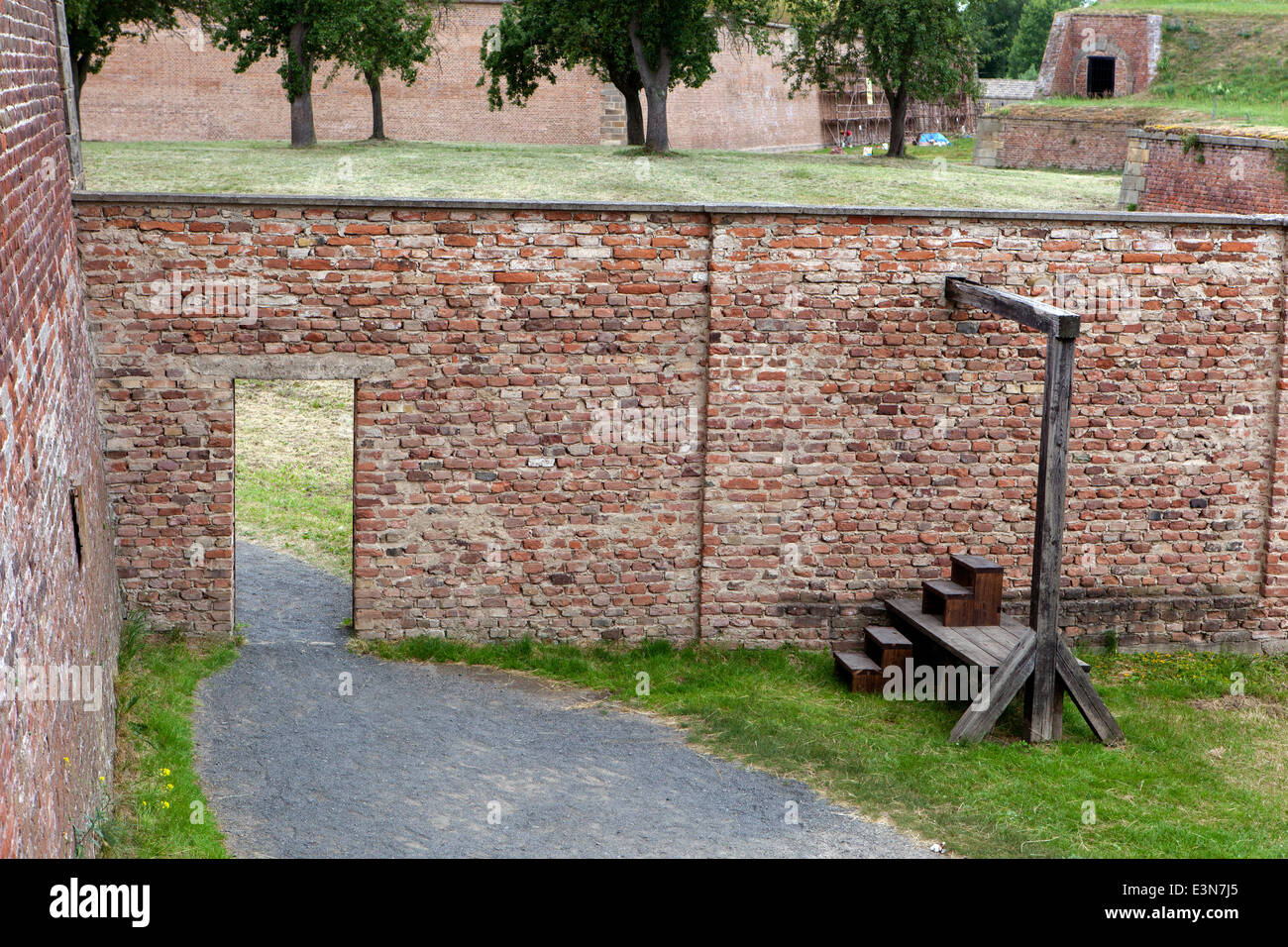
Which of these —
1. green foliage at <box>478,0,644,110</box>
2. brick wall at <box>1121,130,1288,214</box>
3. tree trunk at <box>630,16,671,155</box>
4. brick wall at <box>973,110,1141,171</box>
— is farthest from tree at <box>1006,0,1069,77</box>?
brick wall at <box>1121,130,1288,214</box>

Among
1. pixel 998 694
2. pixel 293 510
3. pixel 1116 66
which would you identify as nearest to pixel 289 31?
pixel 293 510

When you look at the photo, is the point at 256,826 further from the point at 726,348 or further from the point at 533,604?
the point at 726,348

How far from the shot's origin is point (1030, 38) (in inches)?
2473

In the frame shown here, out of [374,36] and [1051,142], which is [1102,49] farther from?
[374,36]

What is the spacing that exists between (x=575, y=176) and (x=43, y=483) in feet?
63.1

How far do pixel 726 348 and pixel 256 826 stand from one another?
502 cm

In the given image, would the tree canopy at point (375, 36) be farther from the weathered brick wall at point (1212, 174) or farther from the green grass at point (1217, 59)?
the green grass at point (1217, 59)

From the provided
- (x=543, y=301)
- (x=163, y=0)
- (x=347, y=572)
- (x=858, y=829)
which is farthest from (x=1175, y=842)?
(x=163, y=0)

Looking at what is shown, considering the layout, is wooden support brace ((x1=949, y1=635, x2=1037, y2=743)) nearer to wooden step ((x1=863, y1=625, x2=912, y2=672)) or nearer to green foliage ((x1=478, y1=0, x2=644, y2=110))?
wooden step ((x1=863, y1=625, x2=912, y2=672))

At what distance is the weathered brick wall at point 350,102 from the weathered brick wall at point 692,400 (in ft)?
94.9

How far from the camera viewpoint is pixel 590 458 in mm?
10383

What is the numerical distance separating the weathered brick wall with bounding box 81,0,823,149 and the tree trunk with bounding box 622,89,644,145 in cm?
305

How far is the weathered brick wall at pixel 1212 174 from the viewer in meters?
16.2

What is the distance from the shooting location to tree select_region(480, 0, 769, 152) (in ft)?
94.2
